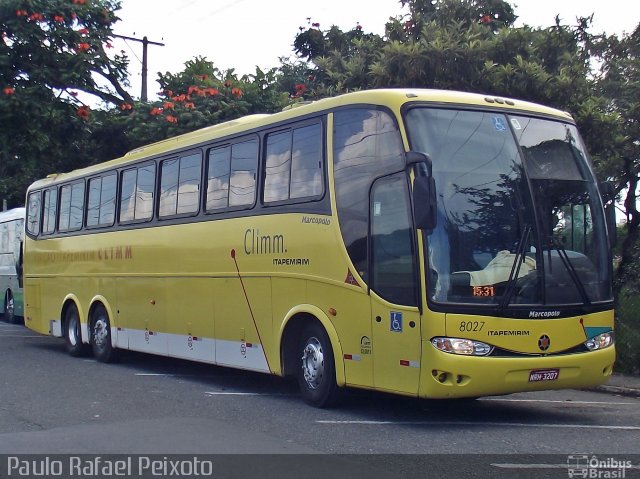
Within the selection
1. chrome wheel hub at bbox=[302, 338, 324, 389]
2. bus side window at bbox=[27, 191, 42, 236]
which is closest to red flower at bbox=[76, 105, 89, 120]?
bus side window at bbox=[27, 191, 42, 236]

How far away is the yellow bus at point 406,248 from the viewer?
337 inches

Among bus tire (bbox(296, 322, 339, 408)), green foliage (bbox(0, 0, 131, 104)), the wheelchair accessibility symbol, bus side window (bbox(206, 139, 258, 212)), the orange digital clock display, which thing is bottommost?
bus tire (bbox(296, 322, 339, 408))

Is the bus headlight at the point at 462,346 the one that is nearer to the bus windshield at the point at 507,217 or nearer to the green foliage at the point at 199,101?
the bus windshield at the point at 507,217

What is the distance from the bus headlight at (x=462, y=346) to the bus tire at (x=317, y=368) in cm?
178

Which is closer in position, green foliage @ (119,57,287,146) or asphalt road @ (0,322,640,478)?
asphalt road @ (0,322,640,478)

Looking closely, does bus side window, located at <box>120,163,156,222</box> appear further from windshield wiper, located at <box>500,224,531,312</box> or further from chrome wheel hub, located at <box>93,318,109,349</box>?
windshield wiper, located at <box>500,224,531,312</box>

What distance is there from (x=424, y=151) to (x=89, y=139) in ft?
50.7

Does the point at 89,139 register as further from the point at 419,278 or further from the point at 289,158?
the point at 419,278

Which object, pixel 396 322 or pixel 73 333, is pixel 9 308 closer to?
pixel 73 333

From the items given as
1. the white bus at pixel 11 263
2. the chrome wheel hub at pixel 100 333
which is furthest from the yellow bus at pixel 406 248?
the white bus at pixel 11 263

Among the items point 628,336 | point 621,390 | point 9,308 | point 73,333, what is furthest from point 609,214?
point 9,308

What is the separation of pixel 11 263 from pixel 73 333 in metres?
8.54

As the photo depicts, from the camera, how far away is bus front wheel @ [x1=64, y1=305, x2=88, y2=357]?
16.5 m

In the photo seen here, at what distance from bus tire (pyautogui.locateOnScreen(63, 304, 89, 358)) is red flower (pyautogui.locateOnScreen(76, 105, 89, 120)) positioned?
4.63 m
